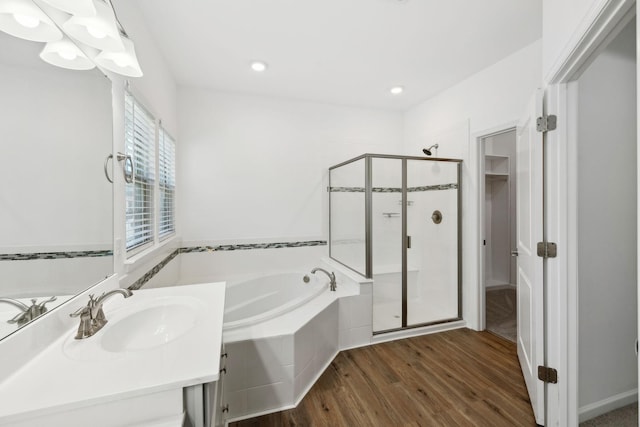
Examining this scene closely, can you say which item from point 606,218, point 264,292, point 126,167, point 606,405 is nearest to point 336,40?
point 126,167

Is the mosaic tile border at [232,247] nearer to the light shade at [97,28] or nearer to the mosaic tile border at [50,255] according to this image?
the mosaic tile border at [50,255]

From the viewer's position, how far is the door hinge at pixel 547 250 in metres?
1.35

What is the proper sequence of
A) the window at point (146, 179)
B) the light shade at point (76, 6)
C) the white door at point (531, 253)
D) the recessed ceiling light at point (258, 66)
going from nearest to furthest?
the light shade at point (76, 6)
the white door at point (531, 253)
the window at point (146, 179)
the recessed ceiling light at point (258, 66)

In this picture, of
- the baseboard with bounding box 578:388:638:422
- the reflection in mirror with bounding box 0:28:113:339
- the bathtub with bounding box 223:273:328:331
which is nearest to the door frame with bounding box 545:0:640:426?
the baseboard with bounding box 578:388:638:422

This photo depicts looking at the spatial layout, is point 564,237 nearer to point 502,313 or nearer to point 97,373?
point 97,373

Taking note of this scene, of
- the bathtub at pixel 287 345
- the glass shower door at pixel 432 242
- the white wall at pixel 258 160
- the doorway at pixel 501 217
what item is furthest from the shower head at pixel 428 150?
the bathtub at pixel 287 345

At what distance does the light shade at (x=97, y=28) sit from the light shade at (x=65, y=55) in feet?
0.16

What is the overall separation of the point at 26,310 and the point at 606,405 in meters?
2.81

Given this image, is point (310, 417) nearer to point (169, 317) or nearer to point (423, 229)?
point (169, 317)

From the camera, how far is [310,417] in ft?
5.17

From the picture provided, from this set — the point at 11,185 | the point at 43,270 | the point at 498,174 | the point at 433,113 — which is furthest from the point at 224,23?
the point at 498,174

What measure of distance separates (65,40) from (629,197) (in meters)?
2.82

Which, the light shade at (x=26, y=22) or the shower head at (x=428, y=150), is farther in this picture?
the shower head at (x=428, y=150)

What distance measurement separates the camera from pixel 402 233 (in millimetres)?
2680
